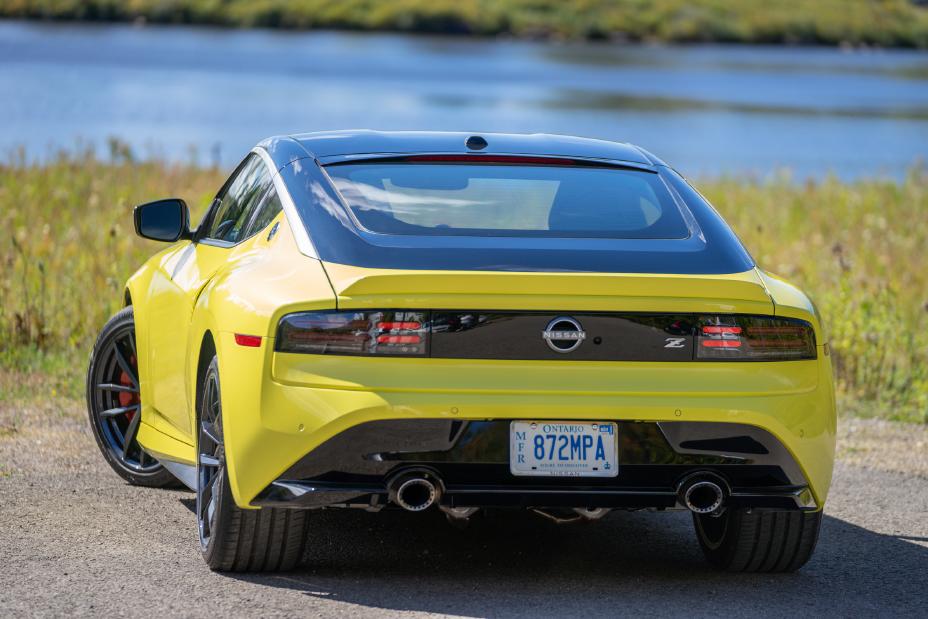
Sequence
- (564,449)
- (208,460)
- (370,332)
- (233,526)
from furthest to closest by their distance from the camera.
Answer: (208,460) → (233,526) → (564,449) → (370,332)

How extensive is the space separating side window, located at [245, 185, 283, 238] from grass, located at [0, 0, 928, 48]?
280ft

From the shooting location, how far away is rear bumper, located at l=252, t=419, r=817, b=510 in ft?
15.5

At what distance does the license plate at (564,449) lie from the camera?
4.78m

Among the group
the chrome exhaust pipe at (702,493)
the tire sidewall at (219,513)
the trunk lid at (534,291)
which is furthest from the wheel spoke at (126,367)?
the chrome exhaust pipe at (702,493)

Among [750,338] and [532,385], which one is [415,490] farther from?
[750,338]

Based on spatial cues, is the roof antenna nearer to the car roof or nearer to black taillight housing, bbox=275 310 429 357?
the car roof

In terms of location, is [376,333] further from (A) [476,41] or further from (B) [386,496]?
(A) [476,41]

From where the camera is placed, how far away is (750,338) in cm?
489

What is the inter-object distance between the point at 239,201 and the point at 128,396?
1.44 metres

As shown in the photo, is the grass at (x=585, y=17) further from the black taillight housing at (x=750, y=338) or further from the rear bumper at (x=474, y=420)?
the black taillight housing at (x=750, y=338)

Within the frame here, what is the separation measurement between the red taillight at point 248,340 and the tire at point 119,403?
6.62 feet

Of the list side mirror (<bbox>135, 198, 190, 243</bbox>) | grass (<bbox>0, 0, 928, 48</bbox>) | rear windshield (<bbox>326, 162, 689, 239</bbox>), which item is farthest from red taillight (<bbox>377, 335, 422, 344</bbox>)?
grass (<bbox>0, 0, 928, 48</bbox>)

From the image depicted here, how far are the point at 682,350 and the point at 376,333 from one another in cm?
94

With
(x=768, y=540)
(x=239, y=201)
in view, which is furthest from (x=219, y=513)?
(x=768, y=540)
